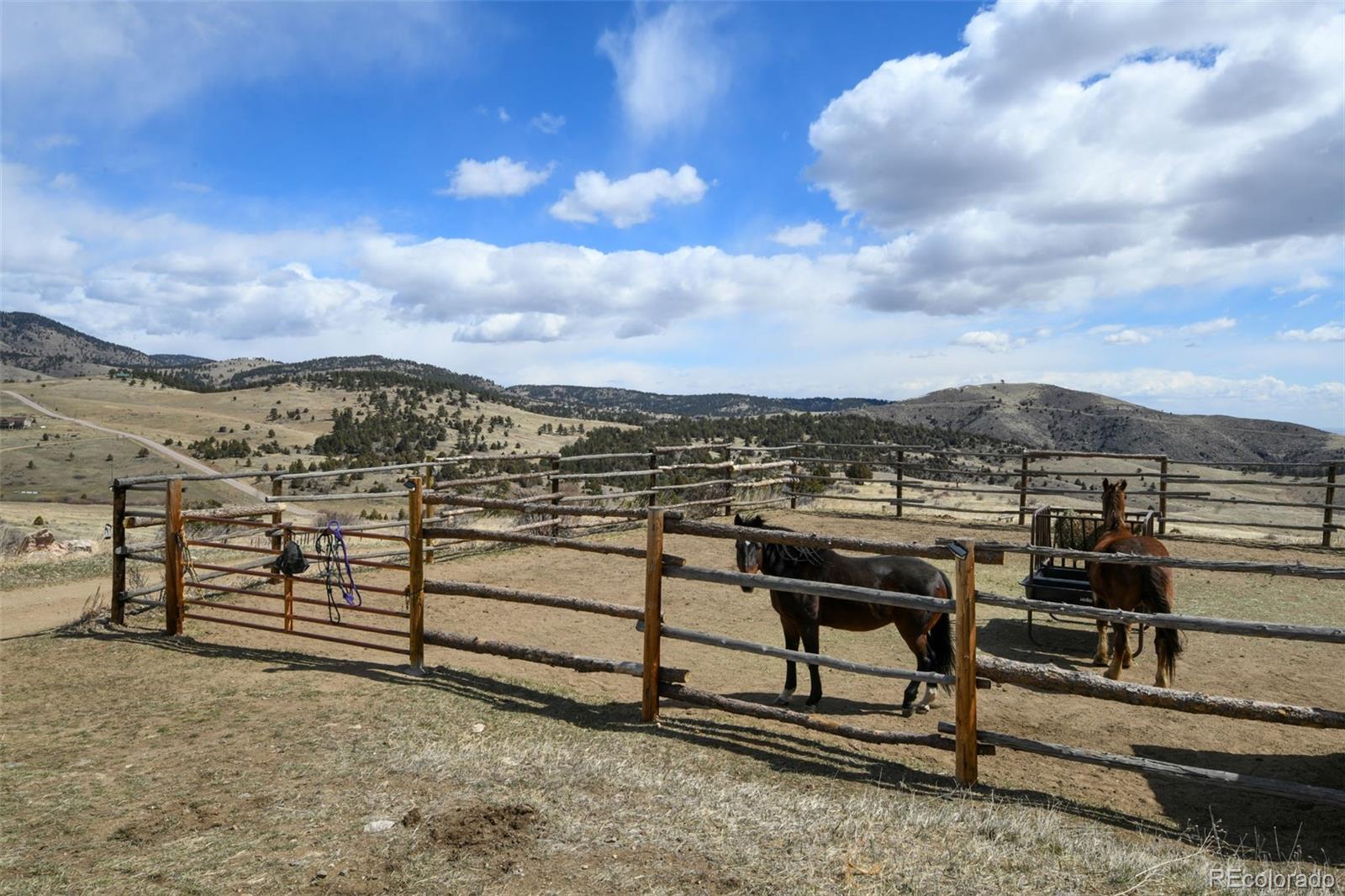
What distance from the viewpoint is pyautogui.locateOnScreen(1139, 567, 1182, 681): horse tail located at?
20.8 ft

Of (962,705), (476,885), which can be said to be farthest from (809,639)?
(476,885)

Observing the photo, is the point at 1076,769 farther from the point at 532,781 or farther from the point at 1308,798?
the point at 532,781

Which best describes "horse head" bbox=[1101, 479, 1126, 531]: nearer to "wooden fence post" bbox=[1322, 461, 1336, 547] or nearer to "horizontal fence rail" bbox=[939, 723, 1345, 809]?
"horizontal fence rail" bbox=[939, 723, 1345, 809]

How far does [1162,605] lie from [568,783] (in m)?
5.27

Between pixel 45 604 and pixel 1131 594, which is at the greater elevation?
pixel 1131 594

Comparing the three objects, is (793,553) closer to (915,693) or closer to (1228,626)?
(915,693)

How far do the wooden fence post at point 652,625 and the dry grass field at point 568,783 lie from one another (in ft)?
0.84

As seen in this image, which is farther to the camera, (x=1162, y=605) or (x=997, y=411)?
(x=997, y=411)

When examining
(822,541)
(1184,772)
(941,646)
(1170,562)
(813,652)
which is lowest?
(1184,772)

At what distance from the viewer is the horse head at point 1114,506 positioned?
8.01 metres

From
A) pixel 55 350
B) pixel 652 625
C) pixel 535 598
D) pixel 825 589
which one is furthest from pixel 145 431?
pixel 55 350

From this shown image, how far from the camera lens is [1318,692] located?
6.70m

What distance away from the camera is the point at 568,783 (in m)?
4.35

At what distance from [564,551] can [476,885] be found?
10.6 meters
